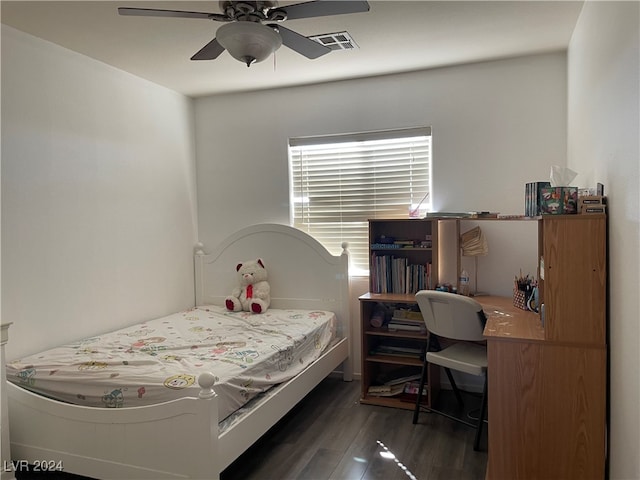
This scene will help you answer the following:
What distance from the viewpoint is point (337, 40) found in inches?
115

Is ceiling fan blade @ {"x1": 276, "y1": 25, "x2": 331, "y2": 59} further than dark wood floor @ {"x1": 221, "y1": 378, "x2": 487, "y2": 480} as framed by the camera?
No

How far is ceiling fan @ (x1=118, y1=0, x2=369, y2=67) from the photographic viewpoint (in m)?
1.85

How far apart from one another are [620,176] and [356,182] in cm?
232

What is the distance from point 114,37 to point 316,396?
2.75 metres

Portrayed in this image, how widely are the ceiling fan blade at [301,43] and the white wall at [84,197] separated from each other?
167 cm

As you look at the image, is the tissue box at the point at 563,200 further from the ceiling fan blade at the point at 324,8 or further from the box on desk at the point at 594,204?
the ceiling fan blade at the point at 324,8

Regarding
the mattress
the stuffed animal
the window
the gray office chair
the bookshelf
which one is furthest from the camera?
the stuffed animal

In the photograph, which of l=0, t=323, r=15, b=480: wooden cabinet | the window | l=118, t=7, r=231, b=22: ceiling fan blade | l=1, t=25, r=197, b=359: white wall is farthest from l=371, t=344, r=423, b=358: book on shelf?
l=118, t=7, r=231, b=22: ceiling fan blade

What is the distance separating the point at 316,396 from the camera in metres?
3.47

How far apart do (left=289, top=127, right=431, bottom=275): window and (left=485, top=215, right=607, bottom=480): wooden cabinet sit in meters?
1.73

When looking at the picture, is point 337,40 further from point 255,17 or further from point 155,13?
point 155,13

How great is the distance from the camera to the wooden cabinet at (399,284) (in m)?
3.29

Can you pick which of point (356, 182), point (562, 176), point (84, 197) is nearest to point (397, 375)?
point (356, 182)

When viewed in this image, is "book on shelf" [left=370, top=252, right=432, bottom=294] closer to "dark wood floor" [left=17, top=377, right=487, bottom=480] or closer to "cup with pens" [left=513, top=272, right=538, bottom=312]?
"cup with pens" [left=513, top=272, right=538, bottom=312]
